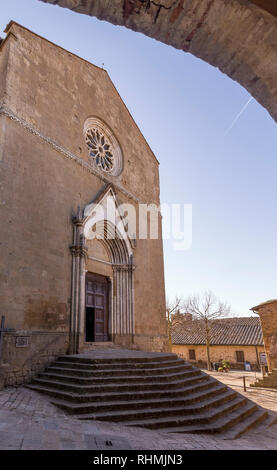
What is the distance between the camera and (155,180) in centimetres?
1886

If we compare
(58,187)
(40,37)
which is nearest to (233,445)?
(58,187)

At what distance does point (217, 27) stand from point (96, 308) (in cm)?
1148

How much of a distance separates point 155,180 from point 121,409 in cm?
1440

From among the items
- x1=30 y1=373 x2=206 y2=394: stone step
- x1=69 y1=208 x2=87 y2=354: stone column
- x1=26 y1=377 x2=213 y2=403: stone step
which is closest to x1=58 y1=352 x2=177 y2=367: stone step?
x1=30 y1=373 x2=206 y2=394: stone step

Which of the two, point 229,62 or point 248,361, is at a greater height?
point 229,62

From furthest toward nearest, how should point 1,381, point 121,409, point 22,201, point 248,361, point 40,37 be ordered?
point 248,361 < point 40,37 < point 22,201 < point 1,381 < point 121,409

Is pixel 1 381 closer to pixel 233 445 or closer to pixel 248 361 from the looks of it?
pixel 233 445

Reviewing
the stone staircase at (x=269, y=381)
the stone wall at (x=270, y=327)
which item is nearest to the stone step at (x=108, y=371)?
the stone staircase at (x=269, y=381)

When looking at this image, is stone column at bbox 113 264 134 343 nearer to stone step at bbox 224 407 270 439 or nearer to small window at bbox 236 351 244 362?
stone step at bbox 224 407 270 439

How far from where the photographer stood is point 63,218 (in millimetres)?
10781

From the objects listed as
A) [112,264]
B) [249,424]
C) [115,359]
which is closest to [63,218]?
[112,264]

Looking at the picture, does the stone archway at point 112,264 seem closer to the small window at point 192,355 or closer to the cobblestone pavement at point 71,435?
the cobblestone pavement at point 71,435

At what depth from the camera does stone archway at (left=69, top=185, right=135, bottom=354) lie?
35.4 feet
